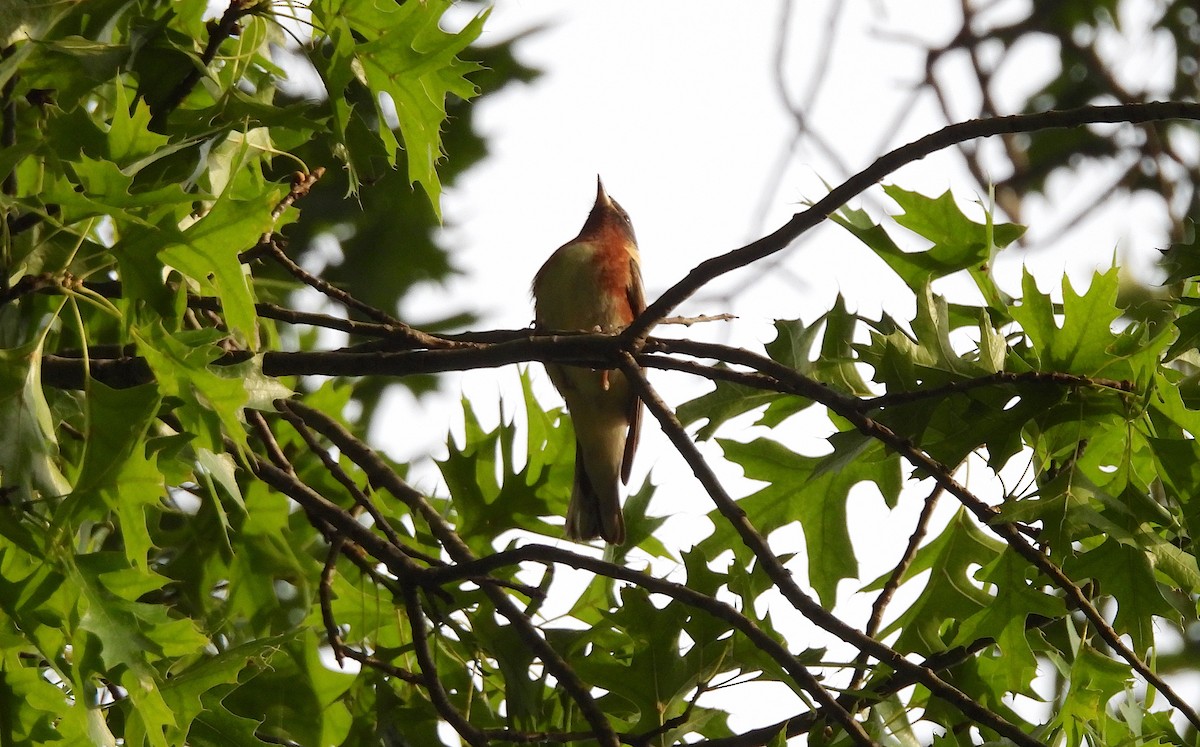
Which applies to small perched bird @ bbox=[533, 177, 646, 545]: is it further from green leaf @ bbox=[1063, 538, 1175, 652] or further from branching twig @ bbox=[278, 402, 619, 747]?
green leaf @ bbox=[1063, 538, 1175, 652]

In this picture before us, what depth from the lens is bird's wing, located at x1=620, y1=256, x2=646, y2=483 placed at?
467 cm

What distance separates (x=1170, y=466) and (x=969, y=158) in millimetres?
4888

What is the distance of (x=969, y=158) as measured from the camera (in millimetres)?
6809

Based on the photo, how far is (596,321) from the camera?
471cm

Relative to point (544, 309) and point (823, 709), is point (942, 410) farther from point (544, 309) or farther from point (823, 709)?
point (544, 309)

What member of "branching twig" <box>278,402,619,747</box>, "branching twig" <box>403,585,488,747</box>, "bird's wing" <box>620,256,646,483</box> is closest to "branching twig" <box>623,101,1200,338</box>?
"branching twig" <box>278,402,619,747</box>

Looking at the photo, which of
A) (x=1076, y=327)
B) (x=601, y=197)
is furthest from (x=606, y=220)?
(x=1076, y=327)

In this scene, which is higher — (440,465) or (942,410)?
(440,465)

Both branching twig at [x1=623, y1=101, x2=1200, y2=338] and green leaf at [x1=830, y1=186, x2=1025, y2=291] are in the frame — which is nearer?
branching twig at [x1=623, y1=101, x2=1200, y2=338]

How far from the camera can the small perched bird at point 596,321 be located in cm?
456

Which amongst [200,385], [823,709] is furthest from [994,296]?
[200,385]

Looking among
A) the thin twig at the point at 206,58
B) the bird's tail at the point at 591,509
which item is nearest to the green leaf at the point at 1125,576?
the bird's tail at the point at 591,509

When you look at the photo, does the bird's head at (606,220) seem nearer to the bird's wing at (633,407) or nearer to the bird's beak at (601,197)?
the bird's beak at (601,197)

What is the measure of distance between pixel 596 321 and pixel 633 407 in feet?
1.19
